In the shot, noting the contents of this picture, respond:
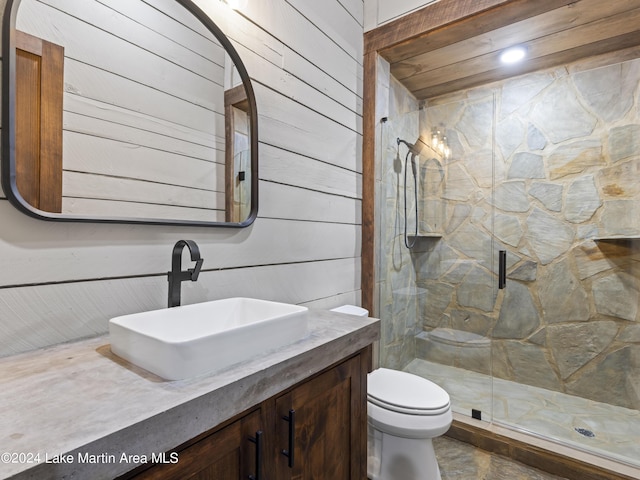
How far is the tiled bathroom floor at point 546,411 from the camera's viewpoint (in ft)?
6.07

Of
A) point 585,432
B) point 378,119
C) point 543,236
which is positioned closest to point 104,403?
point 378,119

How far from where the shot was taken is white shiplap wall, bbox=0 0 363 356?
831 millimetres

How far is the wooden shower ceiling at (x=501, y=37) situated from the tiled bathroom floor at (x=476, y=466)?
2.40 meters

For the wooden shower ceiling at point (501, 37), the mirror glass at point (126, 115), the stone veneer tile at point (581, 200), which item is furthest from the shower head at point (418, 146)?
the mirror glass at point (126, 115)

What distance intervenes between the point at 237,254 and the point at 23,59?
0.81 metres

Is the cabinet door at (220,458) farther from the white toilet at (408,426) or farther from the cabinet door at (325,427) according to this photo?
the white toilet at (408,426)

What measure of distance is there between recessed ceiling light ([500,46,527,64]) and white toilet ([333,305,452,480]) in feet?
7.24

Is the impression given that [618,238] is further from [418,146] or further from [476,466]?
[476,466]

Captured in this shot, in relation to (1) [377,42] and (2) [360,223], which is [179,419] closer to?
(2) [360,223]

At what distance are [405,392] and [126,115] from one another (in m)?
1.61

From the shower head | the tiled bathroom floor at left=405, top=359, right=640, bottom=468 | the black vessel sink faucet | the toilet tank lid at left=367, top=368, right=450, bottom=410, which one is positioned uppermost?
the shower head

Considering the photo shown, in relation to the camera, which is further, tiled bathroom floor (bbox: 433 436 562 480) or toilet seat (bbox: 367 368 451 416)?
tiled bathroom floor (bbox: 433 436 562 480)

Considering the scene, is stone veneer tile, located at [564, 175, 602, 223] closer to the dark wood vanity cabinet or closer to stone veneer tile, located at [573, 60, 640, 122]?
stone veneer tile, located at [573, 60, 640, 122]

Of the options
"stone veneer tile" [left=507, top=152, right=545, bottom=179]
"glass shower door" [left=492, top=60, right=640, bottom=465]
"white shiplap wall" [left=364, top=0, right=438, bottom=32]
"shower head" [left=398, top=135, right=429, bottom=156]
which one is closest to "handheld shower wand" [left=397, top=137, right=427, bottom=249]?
"shower head" [left=398, top=135, right=429, bottom=156]
